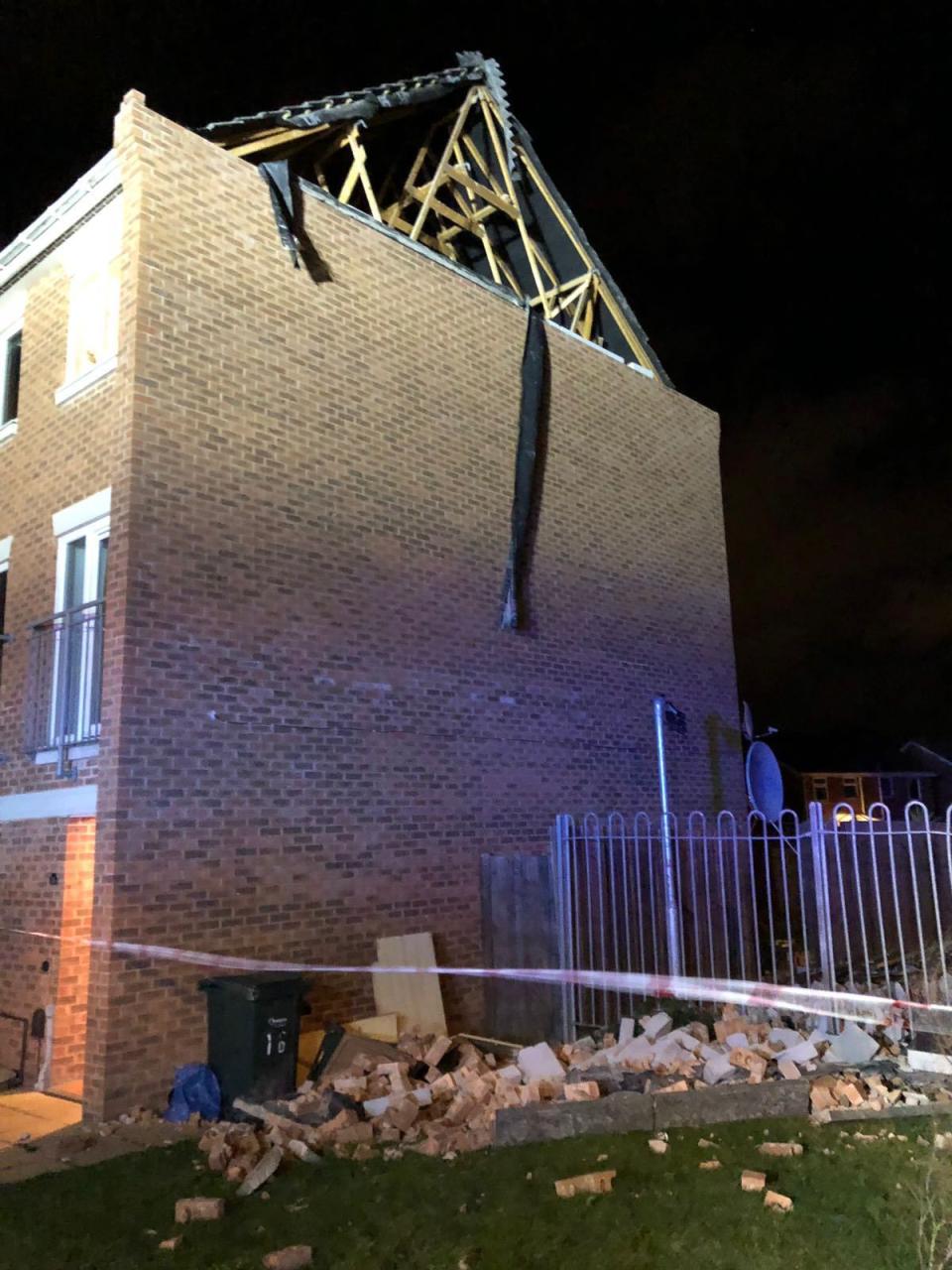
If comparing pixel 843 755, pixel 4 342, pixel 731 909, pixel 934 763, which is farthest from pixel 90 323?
pixel 934 763

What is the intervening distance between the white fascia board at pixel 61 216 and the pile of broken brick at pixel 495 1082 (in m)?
7.55

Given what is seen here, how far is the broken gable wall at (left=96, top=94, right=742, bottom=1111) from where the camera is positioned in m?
7.61

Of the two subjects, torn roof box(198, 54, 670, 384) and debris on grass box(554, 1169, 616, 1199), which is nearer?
debris on grass box(554, 1169, 616, 1199)

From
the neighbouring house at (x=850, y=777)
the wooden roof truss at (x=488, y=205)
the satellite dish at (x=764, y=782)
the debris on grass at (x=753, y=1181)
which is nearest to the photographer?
the debris on grass at (x=753, y=1181)

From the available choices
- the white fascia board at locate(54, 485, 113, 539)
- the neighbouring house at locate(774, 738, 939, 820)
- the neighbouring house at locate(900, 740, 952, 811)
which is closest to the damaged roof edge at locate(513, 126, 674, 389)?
the white fascia board at locate(54, 485, 113, 539)

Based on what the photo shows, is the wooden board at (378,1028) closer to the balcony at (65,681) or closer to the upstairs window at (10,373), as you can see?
the balcony at (65,681)

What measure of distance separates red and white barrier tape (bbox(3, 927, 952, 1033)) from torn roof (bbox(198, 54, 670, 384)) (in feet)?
24.9

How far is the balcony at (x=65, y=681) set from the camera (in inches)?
324

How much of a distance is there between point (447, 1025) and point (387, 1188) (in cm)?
369

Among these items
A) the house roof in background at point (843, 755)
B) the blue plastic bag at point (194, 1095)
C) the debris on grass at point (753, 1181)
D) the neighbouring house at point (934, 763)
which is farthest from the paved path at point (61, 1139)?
the neighbouring house at point (934, 763)

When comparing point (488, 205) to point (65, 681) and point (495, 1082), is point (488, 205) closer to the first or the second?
point (65, 681)

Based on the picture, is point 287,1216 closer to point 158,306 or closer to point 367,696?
point 367,696

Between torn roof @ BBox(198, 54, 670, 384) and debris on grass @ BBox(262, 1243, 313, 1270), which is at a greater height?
torn roof @ BBox(198, 54, 670, 384)

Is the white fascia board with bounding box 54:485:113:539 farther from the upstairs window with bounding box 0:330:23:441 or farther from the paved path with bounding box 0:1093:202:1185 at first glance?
the paved path with bounding box 0:1093:202:1185
